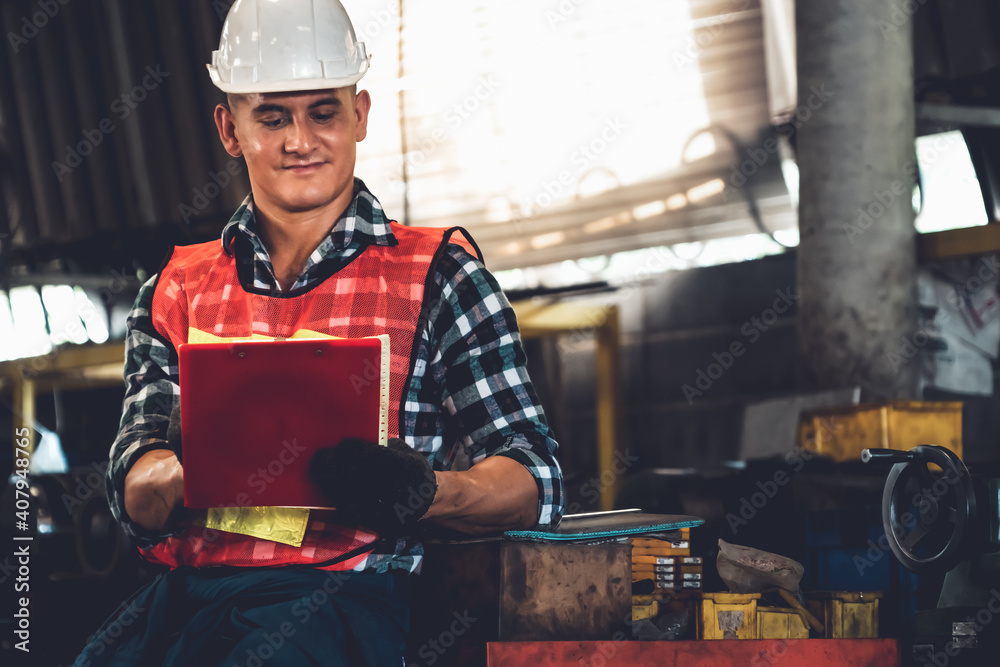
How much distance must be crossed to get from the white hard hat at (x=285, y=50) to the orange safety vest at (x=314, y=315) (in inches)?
11.7

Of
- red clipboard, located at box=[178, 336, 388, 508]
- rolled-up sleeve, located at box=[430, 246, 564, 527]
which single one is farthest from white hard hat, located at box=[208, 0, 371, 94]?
red clipboard, located at box=[178, 336, 388, 508]

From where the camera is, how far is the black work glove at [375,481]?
4.39 feet

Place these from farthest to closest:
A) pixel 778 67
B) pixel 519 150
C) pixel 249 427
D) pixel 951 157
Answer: pixel 519 150, pixel 778 67, pixel 951 157, pixel 249 427

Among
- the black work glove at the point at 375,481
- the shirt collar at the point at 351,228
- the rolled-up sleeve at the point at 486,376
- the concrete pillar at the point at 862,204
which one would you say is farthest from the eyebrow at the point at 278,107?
the concrete pillar at the point at 862,204

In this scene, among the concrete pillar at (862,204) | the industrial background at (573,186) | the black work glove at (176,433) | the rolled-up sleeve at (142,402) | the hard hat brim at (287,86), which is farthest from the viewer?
the industrial background at (573,186)

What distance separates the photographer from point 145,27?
590 centimetres

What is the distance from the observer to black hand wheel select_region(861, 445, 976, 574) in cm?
175

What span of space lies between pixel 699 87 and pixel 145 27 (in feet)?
10.9

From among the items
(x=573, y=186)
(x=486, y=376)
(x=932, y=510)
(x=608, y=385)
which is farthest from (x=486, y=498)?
(x=573, y=186)

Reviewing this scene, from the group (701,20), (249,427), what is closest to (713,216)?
(701,20)

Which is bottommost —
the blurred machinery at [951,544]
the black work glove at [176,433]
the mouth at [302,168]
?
the blurred machinery at [951,544]

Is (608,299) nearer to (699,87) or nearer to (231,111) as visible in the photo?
(699,87)

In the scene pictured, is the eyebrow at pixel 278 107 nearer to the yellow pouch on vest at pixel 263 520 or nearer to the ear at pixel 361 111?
Answer: the ear at pixel 361 111

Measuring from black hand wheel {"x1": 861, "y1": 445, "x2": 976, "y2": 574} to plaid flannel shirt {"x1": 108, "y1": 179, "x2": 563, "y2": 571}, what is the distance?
26.2 inches
